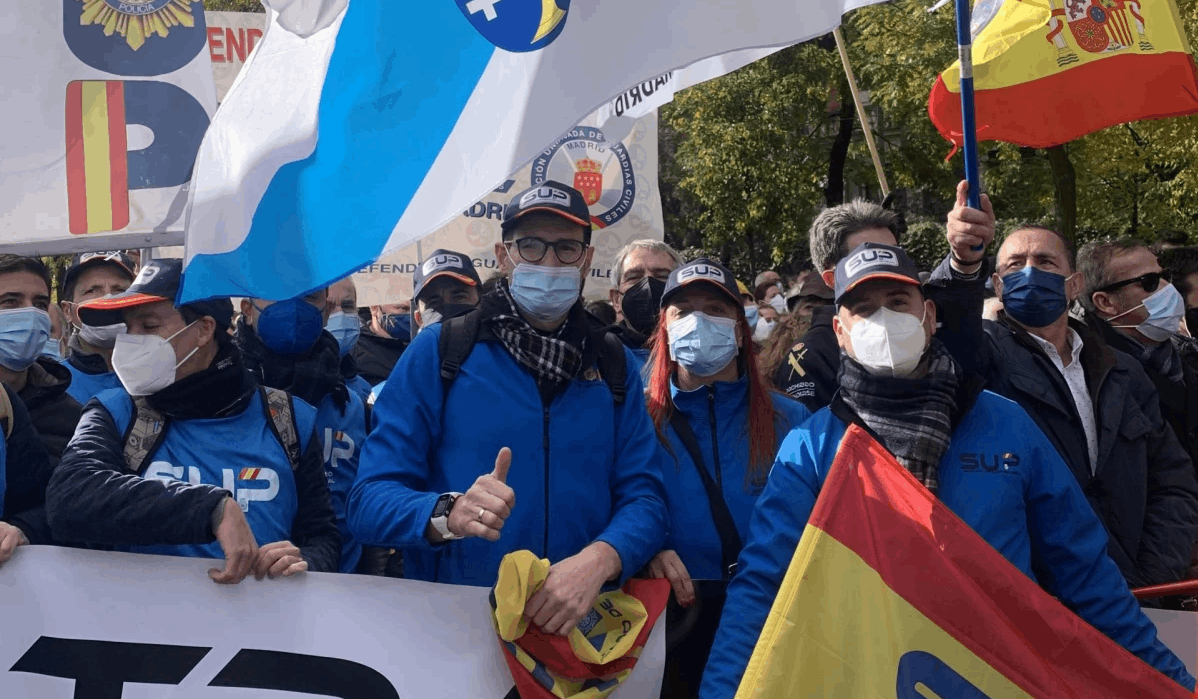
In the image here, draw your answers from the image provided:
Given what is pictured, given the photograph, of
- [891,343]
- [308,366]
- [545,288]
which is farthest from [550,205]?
[308,366]

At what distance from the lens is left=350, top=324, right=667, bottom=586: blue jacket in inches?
124

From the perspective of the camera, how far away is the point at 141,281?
3463 mm

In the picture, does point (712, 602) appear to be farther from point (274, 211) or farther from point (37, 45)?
point (37, 45)

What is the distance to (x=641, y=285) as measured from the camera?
516cm

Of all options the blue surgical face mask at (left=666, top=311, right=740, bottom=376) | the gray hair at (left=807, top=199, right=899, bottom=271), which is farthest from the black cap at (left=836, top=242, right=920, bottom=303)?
the gray hair at (left=807, top=199, right=899, bottom=271)

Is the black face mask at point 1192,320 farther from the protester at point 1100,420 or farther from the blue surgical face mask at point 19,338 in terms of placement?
the blue surgical face mask at point 19,338

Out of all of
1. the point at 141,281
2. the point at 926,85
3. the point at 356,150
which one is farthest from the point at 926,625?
the point at 926,85

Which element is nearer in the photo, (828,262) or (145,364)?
(145,364)

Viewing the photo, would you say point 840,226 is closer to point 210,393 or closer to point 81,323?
point 210,393

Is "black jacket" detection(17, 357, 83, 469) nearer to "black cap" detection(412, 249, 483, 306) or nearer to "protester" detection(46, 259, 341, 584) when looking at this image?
"protester" detection(46, 259, 341, 584)

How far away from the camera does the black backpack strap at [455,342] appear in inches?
126

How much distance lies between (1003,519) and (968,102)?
1.09 m

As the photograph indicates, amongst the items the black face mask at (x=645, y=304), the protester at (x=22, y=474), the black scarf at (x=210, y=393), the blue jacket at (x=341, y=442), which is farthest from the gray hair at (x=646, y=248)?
the protester at (x=22, y=474)

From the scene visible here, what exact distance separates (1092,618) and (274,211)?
216 centimetres
